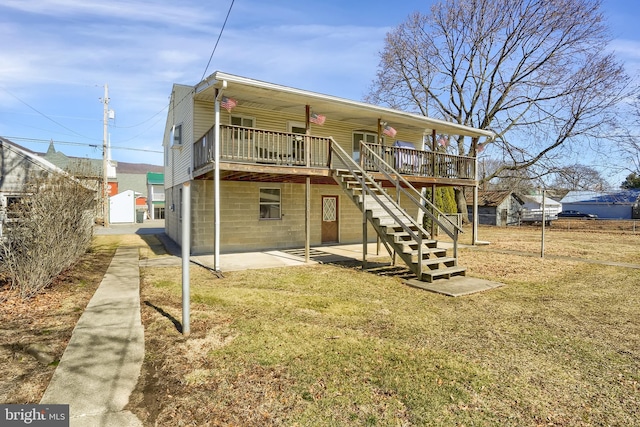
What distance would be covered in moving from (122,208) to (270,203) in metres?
24.4

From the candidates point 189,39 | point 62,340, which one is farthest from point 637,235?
point 62,340

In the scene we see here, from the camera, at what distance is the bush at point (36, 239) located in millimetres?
5961

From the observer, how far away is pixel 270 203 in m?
12.8

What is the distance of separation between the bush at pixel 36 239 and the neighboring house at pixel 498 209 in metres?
30.2

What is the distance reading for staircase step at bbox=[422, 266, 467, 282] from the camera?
7413 mm

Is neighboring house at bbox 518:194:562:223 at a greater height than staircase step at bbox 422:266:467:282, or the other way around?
neighboring house at bbox 518:194:562:223

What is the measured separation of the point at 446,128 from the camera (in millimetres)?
14664

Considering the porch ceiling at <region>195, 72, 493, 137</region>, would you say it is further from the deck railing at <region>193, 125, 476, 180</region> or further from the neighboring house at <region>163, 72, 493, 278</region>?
the deck railing at <region>193, 125, 476, 180</region>

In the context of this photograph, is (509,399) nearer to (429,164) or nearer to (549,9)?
(429,164)

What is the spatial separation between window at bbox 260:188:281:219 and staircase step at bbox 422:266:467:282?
6.83 metres

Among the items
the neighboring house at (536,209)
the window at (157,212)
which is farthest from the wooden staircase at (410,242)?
the window at (157,212)

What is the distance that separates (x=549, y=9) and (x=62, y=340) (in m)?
28.5

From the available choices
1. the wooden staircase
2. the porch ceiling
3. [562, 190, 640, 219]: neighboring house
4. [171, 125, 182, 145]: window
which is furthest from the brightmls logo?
[562, 190, 640, 219]: neighboring house

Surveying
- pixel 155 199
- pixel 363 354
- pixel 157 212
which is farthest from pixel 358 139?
pixel 155 199
